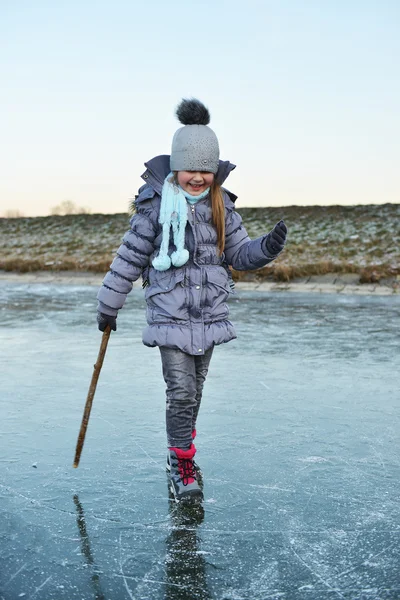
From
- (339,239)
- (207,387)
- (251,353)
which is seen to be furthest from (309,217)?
(207,387)

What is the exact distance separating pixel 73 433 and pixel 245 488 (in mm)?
1322

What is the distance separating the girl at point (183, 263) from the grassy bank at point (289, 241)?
1144 cm

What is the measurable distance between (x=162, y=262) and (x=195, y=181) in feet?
1.50

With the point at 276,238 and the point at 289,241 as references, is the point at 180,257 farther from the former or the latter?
the point at 289,241

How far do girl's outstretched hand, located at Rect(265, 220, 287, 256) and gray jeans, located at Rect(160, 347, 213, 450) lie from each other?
567 mm

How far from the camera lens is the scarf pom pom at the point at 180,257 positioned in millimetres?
3863

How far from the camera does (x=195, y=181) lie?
4.05 meters

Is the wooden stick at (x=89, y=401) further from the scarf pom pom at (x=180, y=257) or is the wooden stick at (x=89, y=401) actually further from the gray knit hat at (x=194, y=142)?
the gray knit hat at (x=194, y=142)

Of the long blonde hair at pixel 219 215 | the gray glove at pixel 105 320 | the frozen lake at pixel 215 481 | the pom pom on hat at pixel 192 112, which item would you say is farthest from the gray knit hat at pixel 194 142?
the frozen lake at pixel 215 481

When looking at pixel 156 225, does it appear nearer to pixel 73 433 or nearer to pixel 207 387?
pixel 73 433

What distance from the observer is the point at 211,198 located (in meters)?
4.09

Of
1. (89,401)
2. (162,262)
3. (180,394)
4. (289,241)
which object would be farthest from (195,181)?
(289,241)

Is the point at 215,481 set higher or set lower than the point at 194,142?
lower

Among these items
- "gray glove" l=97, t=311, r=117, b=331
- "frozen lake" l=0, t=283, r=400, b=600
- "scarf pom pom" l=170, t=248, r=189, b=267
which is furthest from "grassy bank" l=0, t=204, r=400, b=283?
"scarf pom pom" l=170, t=248, r=189, b=267
